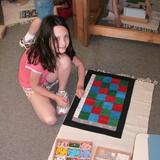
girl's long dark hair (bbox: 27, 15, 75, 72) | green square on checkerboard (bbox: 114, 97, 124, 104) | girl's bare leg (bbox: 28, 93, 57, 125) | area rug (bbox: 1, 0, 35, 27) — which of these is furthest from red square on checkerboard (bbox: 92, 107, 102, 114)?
area rug (bbox: 1, 0, 35, 27)

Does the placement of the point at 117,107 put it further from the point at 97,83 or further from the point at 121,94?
the point at 97,83

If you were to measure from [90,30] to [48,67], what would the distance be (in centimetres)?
63

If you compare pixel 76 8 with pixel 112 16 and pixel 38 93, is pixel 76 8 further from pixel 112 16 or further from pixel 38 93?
pixel 38 93

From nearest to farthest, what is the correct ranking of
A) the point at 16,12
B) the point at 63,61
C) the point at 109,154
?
A: the point at 109,154 → the point at 63,61 → the point at 16,12

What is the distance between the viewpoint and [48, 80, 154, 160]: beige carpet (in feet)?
4.58

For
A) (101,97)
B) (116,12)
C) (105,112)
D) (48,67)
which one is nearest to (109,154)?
(105,112)

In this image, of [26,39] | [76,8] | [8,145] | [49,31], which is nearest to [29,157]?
[8,145]

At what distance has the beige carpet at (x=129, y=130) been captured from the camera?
1.40 metres

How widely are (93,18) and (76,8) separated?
22 cm

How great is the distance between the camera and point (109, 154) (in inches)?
52.3

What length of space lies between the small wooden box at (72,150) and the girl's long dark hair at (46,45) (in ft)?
1.13

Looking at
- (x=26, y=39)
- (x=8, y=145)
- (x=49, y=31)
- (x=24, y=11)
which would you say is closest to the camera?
(x=49, y=31)

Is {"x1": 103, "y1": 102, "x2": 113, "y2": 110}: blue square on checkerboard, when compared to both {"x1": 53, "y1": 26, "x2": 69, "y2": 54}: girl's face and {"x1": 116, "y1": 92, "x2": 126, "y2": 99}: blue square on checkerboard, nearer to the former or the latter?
{"x1": 116, "y1": 92, "x2": 126, "y2": 99}: blue square on checkerboard

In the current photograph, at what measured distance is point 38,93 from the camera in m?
1.51
